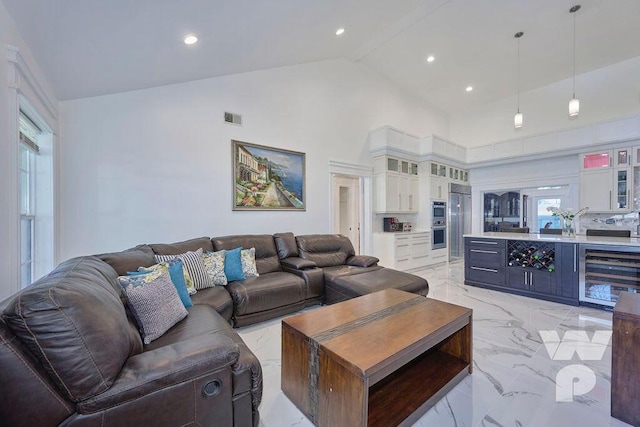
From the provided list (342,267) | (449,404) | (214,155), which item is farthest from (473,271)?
(214,155)

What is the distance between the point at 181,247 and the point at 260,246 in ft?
3.32

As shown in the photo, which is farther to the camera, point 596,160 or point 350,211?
point 350,211

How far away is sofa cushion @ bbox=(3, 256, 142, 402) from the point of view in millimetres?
968

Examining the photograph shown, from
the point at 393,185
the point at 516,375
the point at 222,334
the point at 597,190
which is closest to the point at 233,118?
the point at 222,334

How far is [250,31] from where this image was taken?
9.77 feet

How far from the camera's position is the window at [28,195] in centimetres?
239

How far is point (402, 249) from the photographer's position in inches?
219

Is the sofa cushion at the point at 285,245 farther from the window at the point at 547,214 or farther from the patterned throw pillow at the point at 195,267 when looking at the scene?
the window at the point at 547,214

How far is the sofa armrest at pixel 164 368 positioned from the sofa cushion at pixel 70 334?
0.04 meters

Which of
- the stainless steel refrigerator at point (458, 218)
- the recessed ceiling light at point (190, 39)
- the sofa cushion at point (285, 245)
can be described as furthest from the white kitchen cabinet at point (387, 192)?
the recessed ceiling light at point (190, 39)

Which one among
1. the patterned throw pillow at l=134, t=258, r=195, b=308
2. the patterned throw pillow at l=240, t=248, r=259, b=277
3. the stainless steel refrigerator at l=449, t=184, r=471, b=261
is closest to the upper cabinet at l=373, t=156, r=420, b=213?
the stainless steel refrigerator at l=449, t=184, r=471, b=261

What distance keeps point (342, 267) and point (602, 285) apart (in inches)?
129

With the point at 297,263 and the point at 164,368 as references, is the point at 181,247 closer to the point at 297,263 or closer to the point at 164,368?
the point at 297,263

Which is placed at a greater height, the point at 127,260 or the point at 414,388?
the point at 127,260
